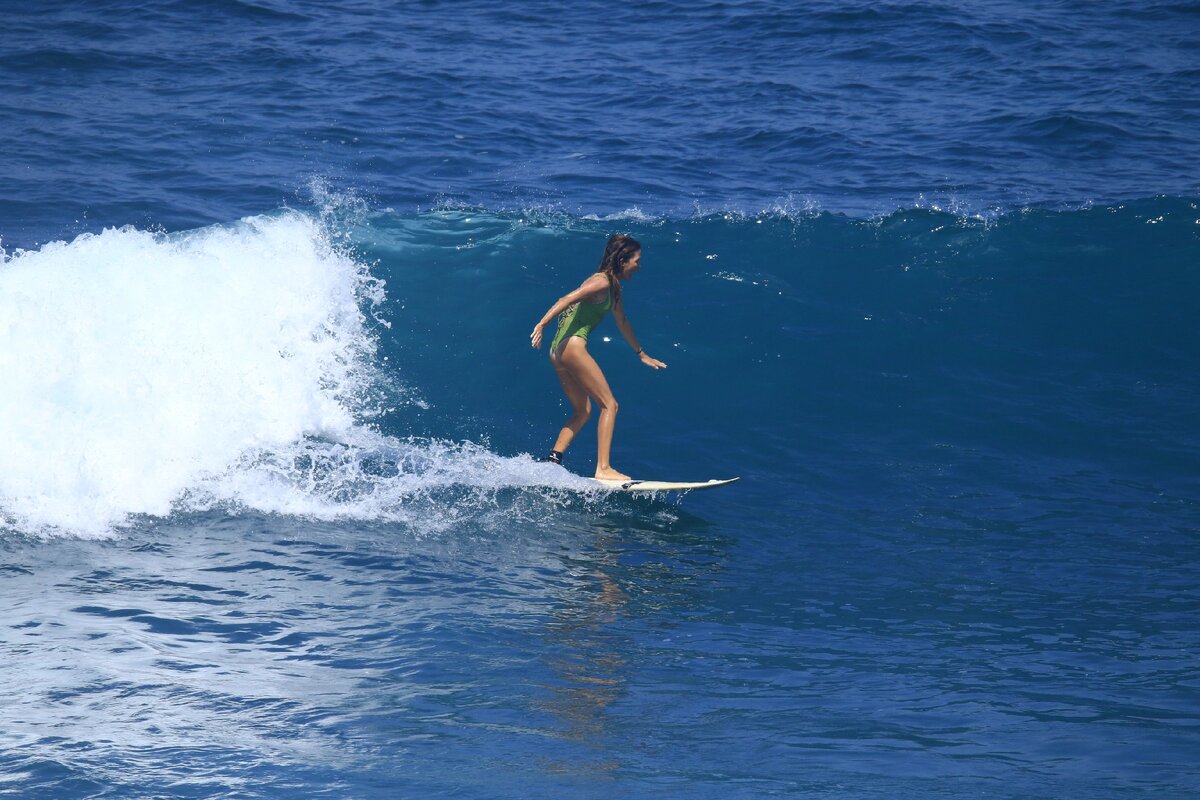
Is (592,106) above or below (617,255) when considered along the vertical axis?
above

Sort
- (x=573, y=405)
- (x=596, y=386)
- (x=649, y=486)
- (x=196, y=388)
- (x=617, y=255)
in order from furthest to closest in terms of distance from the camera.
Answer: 1. (x=196, y=388)
2. (x=573, y=405)
3. (x=596, y=386)
4. (x=649, y=486)
5. (x=617, y=255)

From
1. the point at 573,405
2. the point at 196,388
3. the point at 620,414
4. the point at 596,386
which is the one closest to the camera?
the point at 596,386

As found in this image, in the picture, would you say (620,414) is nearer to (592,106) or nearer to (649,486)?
(649,486)

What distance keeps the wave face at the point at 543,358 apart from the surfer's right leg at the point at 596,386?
16.3 inches

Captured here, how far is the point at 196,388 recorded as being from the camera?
9.20 metres

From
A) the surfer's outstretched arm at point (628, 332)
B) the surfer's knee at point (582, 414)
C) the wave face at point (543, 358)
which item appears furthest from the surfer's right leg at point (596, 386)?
the wave face at point (543, 358)

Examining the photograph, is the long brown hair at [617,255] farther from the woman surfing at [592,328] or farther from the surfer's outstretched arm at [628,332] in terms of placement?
the surfer's outstretched arm at [628,332]

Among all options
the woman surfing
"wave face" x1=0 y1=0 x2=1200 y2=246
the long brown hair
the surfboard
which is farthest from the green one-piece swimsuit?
"wave face" x1=0 y1=0 x2=1200 y2=246

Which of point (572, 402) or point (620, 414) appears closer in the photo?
point (572, 402)

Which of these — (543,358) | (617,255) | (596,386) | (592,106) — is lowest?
(543,358)

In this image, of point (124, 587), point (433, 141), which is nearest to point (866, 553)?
point (124, 587)

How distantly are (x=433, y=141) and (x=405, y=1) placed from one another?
6.73 metres

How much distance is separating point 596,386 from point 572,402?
323 millimetres

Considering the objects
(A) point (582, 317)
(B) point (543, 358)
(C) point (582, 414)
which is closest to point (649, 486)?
(C) point (582, 414)
